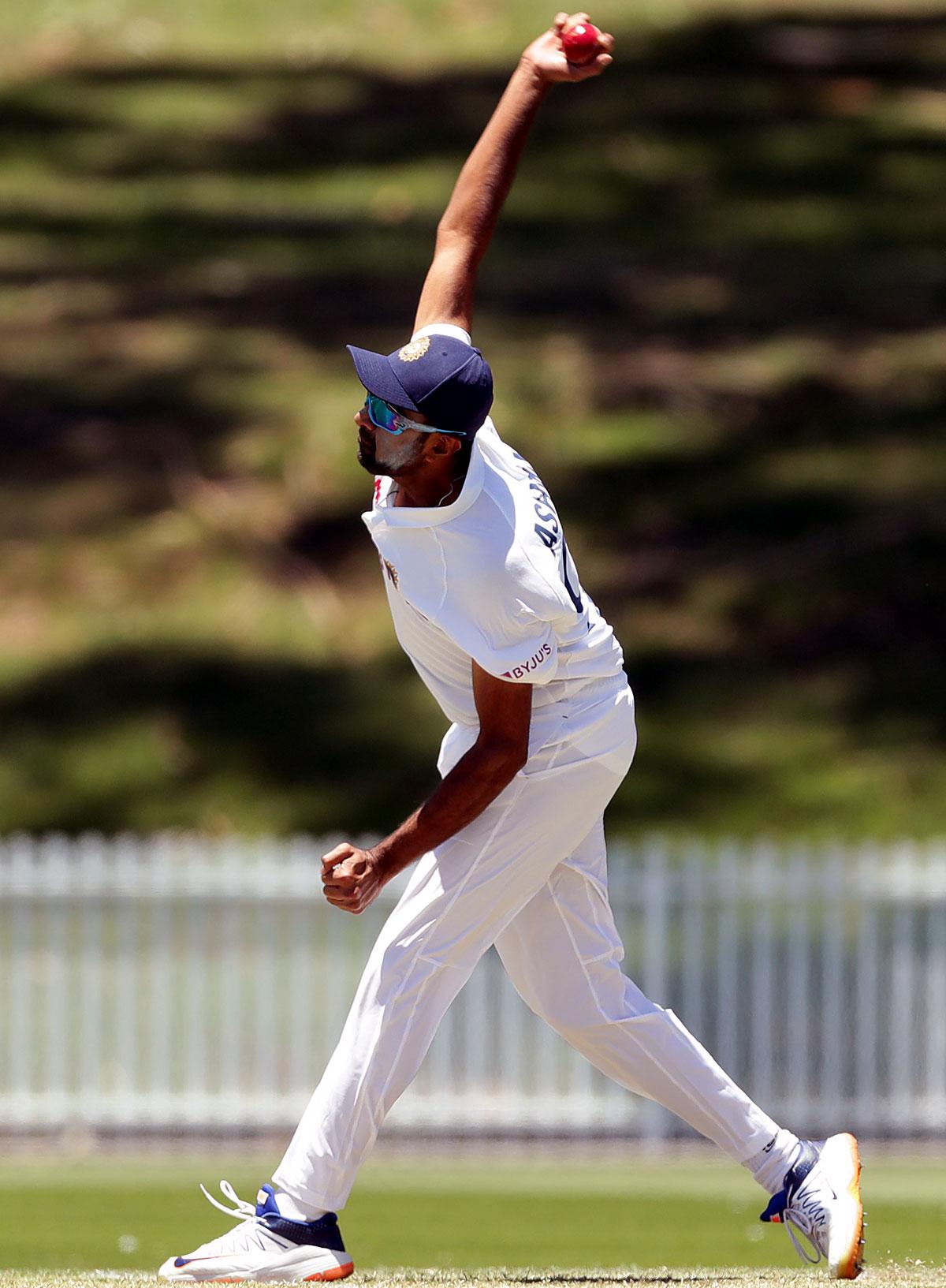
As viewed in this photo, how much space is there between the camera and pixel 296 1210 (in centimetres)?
455

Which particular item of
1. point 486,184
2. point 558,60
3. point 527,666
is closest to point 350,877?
point 527,666

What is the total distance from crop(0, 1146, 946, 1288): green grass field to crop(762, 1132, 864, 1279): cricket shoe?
100 millimetres

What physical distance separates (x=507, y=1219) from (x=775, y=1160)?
9.52 feet

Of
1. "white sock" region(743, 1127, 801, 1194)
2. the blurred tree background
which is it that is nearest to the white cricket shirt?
"white sock" region(743, 1127, 801, 1194)

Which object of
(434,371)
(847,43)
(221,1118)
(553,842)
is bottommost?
(221,1118)

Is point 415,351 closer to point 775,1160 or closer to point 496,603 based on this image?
point 496,603

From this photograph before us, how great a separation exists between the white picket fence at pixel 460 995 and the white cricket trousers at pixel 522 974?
489 cm

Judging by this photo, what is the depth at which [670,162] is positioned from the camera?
20562mm

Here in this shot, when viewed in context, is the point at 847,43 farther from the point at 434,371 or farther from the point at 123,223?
the point at 434,371

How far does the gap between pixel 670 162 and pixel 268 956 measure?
12.4 m

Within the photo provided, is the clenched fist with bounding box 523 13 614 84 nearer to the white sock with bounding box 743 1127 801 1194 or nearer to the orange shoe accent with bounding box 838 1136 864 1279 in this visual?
the white sock with bounding box 743 1127 801 1194

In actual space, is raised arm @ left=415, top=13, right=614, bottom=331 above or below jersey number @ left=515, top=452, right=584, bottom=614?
above

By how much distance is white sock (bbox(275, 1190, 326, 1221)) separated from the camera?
4543mm

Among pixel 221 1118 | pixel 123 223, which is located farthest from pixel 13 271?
pixel 221 1118
